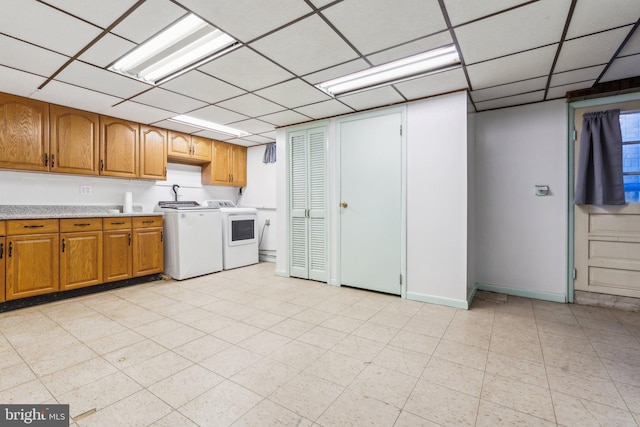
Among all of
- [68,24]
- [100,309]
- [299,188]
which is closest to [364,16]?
[68,24]

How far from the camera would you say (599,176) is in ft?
10.2

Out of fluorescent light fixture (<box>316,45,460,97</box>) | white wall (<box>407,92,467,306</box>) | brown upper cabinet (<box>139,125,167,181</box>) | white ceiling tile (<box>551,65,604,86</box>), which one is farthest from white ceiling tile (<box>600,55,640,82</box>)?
brown upper cabinet (<box>139,125,167,181</box>)

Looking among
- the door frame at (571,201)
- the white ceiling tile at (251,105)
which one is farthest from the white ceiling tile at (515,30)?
the white ceiling tile at (251,105)

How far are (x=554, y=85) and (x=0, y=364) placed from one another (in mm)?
5328

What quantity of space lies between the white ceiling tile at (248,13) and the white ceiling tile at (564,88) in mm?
2886

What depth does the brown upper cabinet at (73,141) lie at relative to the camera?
3527 millimetres

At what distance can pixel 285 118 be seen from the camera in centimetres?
412

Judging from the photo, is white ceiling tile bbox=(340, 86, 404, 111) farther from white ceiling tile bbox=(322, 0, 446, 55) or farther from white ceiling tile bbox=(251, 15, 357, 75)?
white ceiling tile bbox=(322, 0, 446, 55)

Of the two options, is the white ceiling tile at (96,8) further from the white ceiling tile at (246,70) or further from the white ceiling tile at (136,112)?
the white ceiling tile at (136,112)

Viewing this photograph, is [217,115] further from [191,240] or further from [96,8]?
[96,8]

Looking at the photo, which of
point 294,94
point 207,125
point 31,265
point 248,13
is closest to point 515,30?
point 248,13

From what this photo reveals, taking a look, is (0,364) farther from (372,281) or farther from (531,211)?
(531,211)

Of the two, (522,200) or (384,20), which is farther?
(522,200)

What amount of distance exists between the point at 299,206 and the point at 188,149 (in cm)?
227
